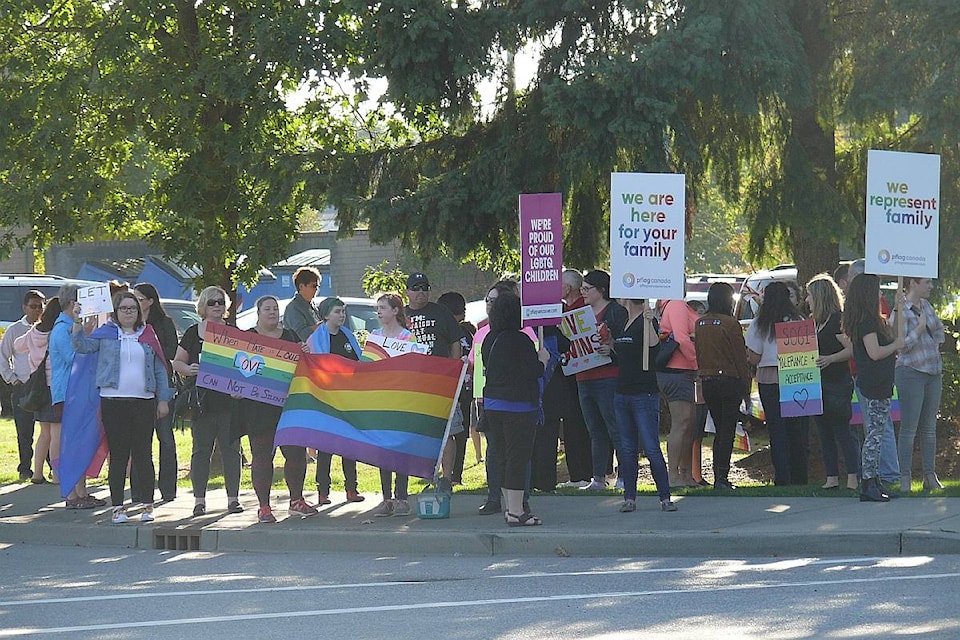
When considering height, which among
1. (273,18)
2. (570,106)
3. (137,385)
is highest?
(273,18)

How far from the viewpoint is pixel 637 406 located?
456 inches

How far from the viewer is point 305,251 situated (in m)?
46.2

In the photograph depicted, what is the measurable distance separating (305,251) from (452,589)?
37.7 m

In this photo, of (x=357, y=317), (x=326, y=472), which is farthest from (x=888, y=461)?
(x=357, y=317)

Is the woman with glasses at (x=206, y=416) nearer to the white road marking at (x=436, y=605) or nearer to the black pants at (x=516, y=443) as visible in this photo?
the black pants at (x=516, y=443)

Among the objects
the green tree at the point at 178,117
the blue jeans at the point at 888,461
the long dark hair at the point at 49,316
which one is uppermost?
the green tree at the point at 178,117

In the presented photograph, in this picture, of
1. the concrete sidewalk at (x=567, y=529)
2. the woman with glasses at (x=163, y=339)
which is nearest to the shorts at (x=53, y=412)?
the concrete sidewalk at (x=567, y=529)

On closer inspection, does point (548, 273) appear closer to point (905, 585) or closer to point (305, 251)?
point (905, 585)

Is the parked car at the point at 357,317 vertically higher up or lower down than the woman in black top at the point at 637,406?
higher up

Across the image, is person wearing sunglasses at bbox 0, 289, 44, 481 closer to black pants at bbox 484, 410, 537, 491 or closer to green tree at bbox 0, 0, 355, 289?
green tree at bbox 0, 0, 355, 289

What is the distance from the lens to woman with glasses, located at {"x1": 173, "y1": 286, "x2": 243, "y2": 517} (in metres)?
12.4

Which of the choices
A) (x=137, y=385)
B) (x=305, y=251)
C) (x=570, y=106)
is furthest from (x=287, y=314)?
(x=305, y=251)

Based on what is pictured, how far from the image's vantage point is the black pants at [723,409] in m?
13.0

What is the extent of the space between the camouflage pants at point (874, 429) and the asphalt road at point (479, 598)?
5.64 feet
